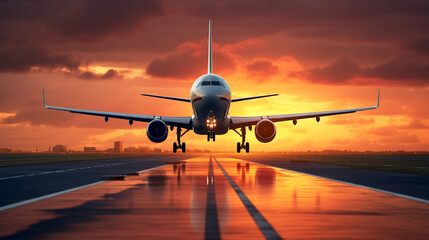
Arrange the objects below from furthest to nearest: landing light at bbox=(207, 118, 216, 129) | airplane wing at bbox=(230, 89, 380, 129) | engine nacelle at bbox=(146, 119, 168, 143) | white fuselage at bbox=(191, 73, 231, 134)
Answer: airplane wing at bbox=(230, 89, 380, 129) < engine nacelle at bbox=(146, 119, 168, 143) < landing light at bbox=(207, 118, 216, 129) < white fuselage at bbox=(191, 73, 231, 134)

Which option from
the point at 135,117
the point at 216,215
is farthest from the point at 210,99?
the point at 216,215

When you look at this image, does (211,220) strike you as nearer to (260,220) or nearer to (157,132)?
(260,220)

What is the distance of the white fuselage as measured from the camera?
43.3 metres

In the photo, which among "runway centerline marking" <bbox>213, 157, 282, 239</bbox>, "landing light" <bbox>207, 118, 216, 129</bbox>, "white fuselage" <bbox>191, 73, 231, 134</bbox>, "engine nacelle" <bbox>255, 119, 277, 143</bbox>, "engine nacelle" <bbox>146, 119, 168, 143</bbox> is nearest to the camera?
"runway centerline marking" <bbox>213, 157, 282, 239</bbox>

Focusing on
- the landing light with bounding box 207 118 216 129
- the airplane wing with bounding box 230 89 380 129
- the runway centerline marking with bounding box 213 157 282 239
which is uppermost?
the airplane wing with bounding box 230 89 380 129

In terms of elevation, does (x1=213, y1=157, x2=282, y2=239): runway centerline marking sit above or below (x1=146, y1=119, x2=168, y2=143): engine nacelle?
below

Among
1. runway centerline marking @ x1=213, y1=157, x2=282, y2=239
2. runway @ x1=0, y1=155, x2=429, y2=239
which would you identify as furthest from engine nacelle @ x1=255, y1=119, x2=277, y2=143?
runway centerline marking @ x1=213, y1=157, x2=282, y2=239

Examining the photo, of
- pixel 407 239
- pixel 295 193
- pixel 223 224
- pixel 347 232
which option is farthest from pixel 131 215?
pixel 295 193

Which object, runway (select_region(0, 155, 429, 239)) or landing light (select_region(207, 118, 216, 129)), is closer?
runway (select_region(0, 155, 429, 239))

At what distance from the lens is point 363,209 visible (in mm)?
13914

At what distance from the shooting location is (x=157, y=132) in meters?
48.5

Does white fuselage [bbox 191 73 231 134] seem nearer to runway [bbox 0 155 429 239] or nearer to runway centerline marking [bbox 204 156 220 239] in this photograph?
runway [bbox 0 155 429 239]

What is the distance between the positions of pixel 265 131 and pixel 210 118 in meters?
6.65

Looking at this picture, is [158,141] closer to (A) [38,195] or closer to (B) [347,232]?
(A) [38,195]
